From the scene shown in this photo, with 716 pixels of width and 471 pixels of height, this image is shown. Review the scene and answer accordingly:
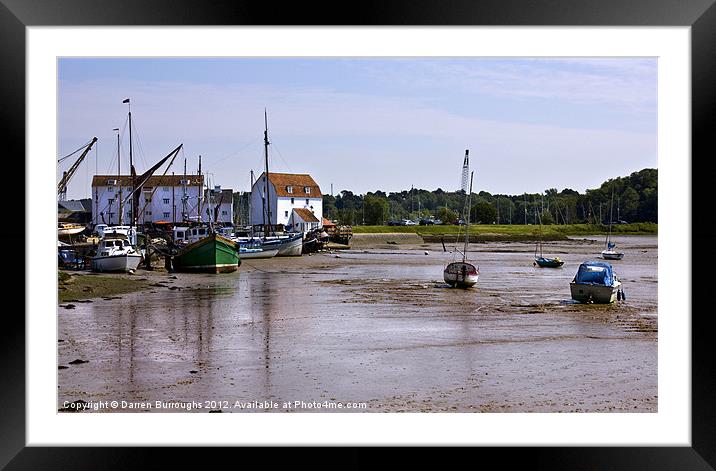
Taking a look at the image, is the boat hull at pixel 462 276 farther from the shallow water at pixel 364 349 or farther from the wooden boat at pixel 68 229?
the wooden boat at pixel 68 229

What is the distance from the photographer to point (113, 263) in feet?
73.4

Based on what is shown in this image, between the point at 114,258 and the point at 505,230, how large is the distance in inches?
1354

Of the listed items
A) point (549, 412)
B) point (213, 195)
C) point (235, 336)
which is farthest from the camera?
point (213, 195)

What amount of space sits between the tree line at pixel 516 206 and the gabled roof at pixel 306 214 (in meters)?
7.74

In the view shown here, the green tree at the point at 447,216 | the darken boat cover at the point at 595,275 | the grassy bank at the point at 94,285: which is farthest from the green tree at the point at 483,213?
the darken boat cover at the point at 595,275

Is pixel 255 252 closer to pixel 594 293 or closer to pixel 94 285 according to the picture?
pixel 94 285

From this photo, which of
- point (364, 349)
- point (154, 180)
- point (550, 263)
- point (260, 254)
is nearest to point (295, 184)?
point (154, 180)

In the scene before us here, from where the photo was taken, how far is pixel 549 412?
7227 millimetres

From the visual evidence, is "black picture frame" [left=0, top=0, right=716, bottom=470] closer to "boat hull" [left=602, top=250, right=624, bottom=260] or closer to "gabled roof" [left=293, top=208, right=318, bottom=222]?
"boat hull" [left=602, top=250, right=624, bottom=260]

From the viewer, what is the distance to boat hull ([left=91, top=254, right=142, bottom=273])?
2231 centimetres
